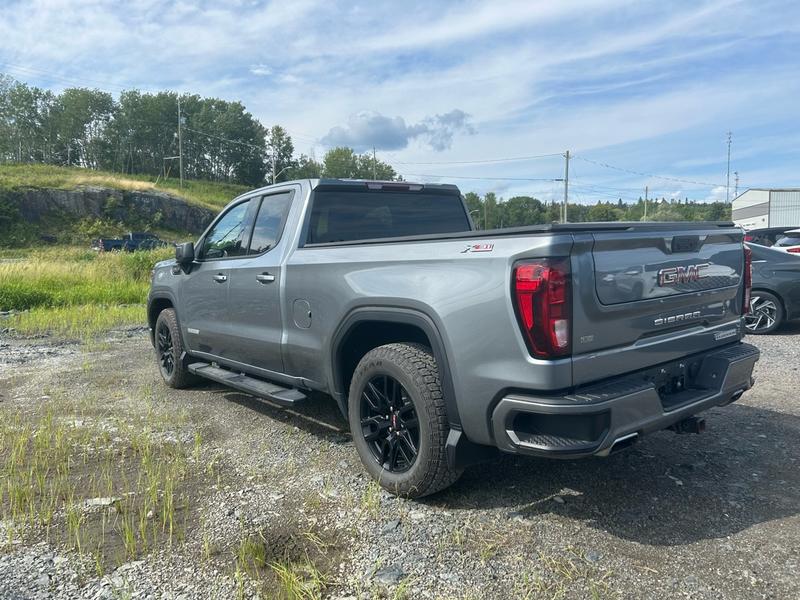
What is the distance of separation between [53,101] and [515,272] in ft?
321

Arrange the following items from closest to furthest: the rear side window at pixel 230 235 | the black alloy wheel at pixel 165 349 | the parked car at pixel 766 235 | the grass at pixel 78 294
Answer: the rear side window at pixel 230 235, the black alloy wheel at pixel 165 349, the grass at pixel 78 294, the parked car at pixel 766 235

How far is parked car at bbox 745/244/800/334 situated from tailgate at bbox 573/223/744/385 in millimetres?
5599

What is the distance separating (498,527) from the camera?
3.11 meters

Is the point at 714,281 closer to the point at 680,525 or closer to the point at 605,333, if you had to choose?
the point at 605,333

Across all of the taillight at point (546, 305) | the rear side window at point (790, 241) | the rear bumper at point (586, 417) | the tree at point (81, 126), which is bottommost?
the rear bumper at point (586, 417)

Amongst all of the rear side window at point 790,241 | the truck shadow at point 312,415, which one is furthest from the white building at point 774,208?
the truck shadow at point 312,415

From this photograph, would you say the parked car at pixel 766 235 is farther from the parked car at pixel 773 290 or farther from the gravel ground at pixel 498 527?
the gravel ground at pixel 498 527

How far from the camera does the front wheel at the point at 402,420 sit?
3.17 meters

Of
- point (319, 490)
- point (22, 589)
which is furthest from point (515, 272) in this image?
point (22, 589)

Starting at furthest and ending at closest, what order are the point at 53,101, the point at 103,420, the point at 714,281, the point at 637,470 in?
the point at 53,101 → the point at 103,420 → the point at 637,470 → the point at 714,281

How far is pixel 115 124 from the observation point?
87.1m

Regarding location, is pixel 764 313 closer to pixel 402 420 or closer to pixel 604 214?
pixel 402 420

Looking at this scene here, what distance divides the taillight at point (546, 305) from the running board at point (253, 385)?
200 centimetres

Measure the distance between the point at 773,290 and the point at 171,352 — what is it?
7.95 m
